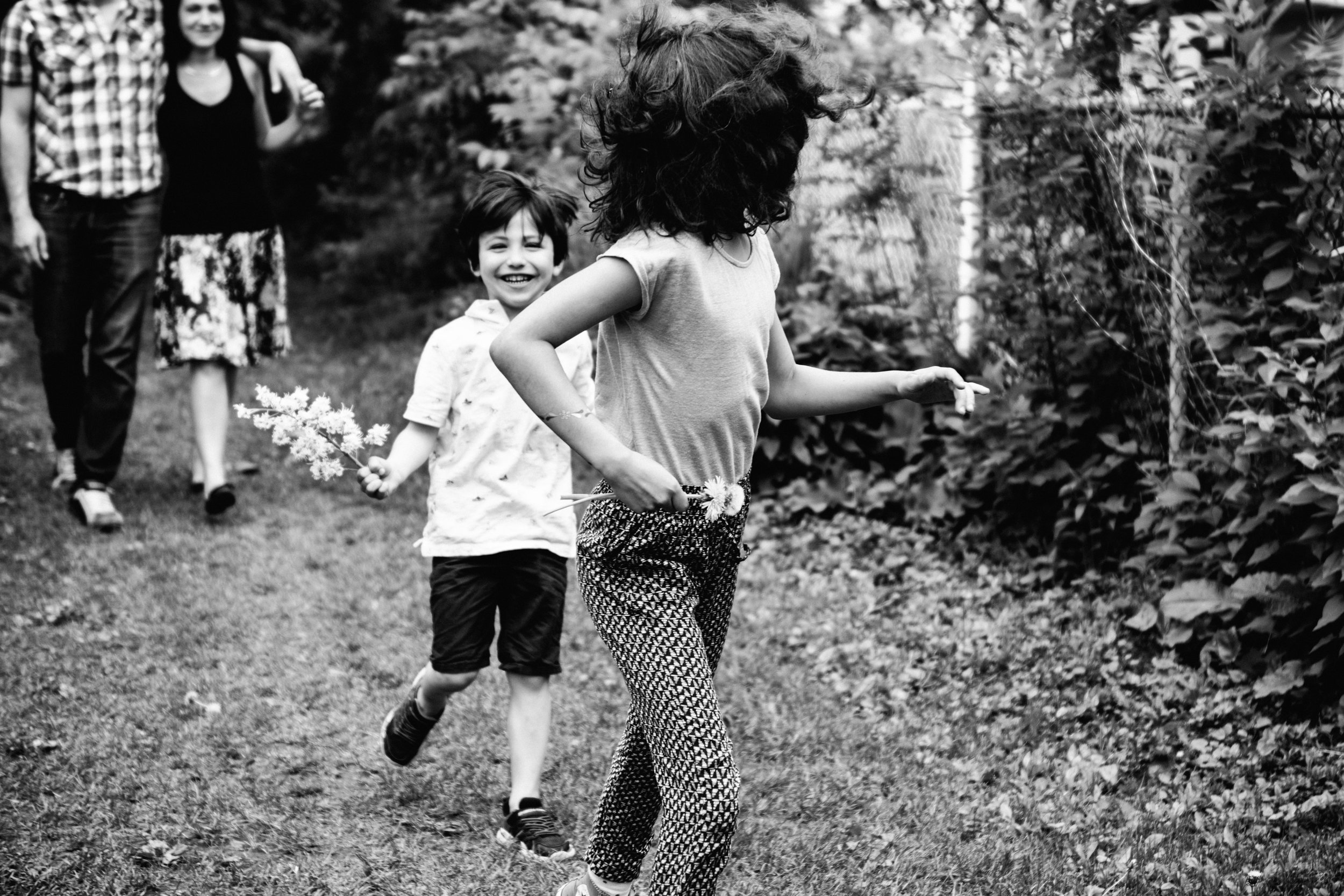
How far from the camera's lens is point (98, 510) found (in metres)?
5.88

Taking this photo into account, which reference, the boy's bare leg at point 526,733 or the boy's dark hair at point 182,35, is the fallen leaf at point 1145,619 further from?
the boy's dark hair at point 182,35

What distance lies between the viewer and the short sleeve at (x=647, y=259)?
7.98ft

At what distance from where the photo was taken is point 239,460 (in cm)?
727

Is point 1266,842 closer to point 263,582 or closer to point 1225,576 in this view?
point 1225,576

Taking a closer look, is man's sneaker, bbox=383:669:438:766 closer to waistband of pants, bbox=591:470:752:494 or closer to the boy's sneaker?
the boy's sneaker

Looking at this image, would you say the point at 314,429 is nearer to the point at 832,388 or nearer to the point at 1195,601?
the point at 832,388

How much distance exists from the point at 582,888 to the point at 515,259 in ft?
4.98

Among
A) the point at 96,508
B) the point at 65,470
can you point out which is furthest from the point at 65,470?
the point at 96,508

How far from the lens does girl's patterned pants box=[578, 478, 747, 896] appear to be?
246 cm

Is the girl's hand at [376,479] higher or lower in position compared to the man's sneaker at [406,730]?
higher

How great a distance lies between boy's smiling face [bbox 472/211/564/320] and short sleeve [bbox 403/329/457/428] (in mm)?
194

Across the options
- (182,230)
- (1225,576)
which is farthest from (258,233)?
(1225,576)

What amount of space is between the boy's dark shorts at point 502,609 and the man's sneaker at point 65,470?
3478mm

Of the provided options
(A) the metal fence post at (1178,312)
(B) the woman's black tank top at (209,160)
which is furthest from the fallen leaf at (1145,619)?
(B) the woman's black tank top at (209,160)
